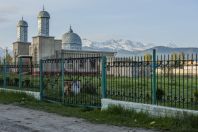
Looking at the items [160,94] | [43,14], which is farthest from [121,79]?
[43,14]

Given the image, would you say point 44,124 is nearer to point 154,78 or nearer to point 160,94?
point 154,78

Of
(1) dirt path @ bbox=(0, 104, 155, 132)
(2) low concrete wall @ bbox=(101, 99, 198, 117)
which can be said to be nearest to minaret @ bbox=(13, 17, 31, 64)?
(1) dirt path @ bbox=(0, 104, 155, 132)

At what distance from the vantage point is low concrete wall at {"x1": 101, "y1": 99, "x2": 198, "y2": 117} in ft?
35.8

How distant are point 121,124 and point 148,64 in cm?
215

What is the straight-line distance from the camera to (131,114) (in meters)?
12.3

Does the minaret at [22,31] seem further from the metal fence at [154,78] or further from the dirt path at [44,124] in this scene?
the metal fence at [154,78]

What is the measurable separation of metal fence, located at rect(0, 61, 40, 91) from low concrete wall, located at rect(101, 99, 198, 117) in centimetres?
663

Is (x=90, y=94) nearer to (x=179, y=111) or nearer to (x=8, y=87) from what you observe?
(x=179, y=111)

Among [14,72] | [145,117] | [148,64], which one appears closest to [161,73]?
[148,64]

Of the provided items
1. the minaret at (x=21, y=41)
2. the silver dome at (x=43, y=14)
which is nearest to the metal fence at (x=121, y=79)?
the silver dome at (x=43, y=14)

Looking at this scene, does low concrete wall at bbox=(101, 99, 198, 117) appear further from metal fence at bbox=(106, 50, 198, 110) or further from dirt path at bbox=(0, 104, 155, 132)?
dirt path at bbox=(0, 104, 155, 132)

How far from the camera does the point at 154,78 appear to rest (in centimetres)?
1231

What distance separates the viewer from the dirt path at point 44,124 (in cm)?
→ 1080

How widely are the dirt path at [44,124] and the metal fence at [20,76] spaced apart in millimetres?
5260
